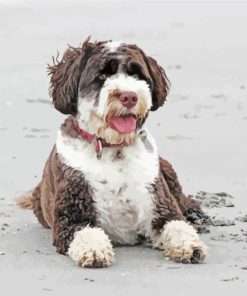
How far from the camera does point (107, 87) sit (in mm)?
6594

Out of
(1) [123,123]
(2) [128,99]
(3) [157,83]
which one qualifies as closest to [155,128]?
(3) [157,83]

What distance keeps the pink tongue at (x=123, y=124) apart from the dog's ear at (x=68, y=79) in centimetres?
29

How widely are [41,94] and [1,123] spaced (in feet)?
6.25

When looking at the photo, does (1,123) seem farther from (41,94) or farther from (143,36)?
(143,36)

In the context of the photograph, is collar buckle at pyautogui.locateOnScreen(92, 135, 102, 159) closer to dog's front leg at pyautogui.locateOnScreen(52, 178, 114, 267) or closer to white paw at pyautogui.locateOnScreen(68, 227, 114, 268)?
dog's front leg at pyautogui.locateOnScreen(52, 178, 114, 267)

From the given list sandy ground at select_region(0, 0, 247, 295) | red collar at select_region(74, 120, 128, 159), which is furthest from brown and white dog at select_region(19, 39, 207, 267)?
sandy ground at select_region(0, 0, 247, 295)

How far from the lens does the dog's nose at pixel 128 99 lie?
21.4 ft

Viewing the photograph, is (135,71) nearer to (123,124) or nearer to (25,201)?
(123,124)

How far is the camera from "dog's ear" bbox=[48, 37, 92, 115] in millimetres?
6773

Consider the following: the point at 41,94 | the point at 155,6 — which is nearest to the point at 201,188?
the point at 41,94

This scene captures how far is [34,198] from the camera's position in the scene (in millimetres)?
7570

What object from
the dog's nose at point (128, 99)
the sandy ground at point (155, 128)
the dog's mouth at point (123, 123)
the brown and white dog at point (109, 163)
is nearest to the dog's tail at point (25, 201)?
the sandy ground at point (155, 128)

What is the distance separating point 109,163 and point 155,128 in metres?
4.35

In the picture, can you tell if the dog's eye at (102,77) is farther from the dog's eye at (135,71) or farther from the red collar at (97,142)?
Answer: the red collar at (97,142)
